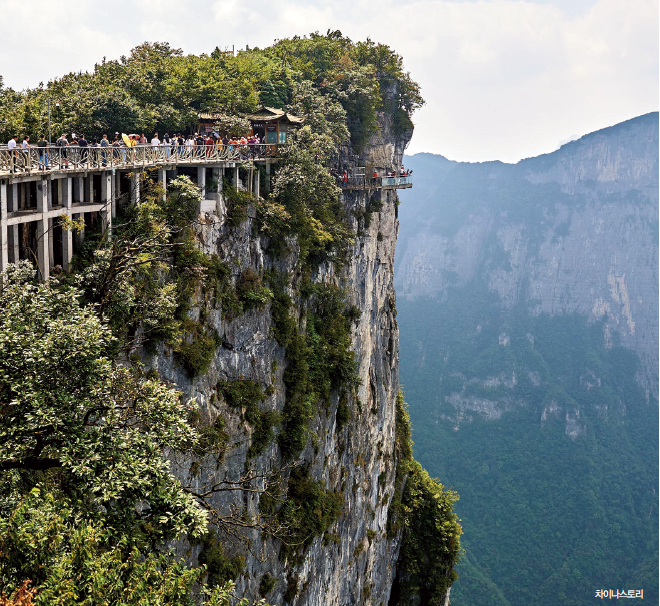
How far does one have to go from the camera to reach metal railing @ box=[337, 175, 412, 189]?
43.2m

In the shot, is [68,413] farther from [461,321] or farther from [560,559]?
[461,321]

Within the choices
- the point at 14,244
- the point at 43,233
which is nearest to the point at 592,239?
the point at 43,233

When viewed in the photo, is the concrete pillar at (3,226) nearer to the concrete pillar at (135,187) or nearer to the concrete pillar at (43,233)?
the concrete pillar at (43,233)

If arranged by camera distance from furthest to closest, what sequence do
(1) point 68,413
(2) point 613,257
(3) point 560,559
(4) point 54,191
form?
(2) point 613,257 < (3) point 560,559 < (4) point 54,191 < (1) point 68,413

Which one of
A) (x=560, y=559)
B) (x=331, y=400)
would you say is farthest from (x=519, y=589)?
(x=331, y=400)

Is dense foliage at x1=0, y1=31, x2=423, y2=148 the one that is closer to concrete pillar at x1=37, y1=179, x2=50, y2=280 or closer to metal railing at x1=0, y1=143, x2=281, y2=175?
metal railing at x1=0, y1=143, x2=281, y2=175

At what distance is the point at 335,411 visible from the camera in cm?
3650

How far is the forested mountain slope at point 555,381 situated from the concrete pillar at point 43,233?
8034 centimetres

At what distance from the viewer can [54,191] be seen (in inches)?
913

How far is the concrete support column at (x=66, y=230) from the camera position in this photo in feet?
71.0

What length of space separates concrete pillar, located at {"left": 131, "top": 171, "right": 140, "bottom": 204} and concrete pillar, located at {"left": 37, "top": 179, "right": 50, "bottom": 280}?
3.62 metres

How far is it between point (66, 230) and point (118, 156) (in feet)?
15.6

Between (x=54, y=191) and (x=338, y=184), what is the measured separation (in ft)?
72.9

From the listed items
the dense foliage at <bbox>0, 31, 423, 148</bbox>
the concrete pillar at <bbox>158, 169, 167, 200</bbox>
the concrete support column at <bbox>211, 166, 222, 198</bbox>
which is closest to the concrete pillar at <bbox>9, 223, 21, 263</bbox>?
the concrete pillar at <bbox>158, 169, 167, 200</bbox>
